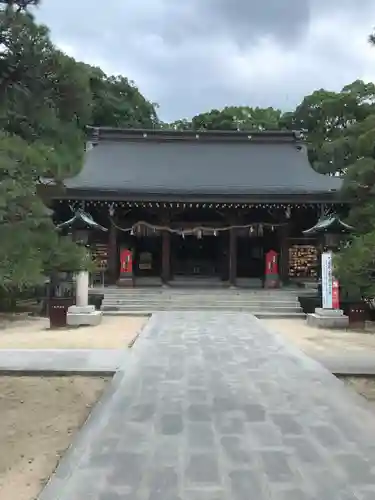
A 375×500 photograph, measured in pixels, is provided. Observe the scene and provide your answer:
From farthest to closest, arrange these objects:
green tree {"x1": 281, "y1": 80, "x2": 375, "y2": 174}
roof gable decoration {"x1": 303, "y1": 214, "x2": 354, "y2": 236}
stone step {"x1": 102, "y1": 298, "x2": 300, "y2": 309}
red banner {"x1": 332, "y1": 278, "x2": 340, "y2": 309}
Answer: green tree {"x1": 281, "y1": 80, "x2": 375, "y2": 174}
stone step {"x1": 102, "y1": 298, "x2": 300, "y2": 309}
roof gable decoration {"x1": 303, "y1": 214, "x2": 354, "y2": 236}
red banner {"x1": 332, "y1": 278, "x2": 340, "y2": 309}

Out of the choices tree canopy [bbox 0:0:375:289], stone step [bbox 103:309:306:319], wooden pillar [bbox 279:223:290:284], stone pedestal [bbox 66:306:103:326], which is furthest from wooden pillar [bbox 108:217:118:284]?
tree canopy [bbox 0:0:375:289]

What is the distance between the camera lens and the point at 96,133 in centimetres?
2344

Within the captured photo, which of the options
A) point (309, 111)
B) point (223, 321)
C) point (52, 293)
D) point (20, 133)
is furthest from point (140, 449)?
point (309, 111)

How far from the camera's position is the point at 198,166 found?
21688mm

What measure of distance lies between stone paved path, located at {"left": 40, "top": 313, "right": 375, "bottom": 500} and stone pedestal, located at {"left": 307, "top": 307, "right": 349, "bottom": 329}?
5.17 meters

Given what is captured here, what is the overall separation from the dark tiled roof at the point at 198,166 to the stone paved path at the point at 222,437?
11.4 metres

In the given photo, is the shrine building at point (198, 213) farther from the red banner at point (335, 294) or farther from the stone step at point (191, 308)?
the red banner at point (335, 294)

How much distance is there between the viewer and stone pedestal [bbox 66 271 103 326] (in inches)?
509

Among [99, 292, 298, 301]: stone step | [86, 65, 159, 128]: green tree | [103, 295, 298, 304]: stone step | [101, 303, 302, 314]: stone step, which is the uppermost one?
[86, 65, 159, 128]: green tree

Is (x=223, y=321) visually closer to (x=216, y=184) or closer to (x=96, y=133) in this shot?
(x=216, y=184)

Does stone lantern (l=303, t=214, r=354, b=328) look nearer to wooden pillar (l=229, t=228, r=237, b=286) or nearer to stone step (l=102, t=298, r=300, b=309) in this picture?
stone step (l=102, t=298, r=300, b=309)

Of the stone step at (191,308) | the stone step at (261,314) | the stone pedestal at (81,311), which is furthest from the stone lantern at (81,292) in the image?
the stone step at (191,308)

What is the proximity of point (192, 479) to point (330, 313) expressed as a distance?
1015 centimetres

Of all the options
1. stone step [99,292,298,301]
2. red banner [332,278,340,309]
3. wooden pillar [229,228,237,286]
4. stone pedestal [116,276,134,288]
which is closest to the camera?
red banner [332,278,340,309]
